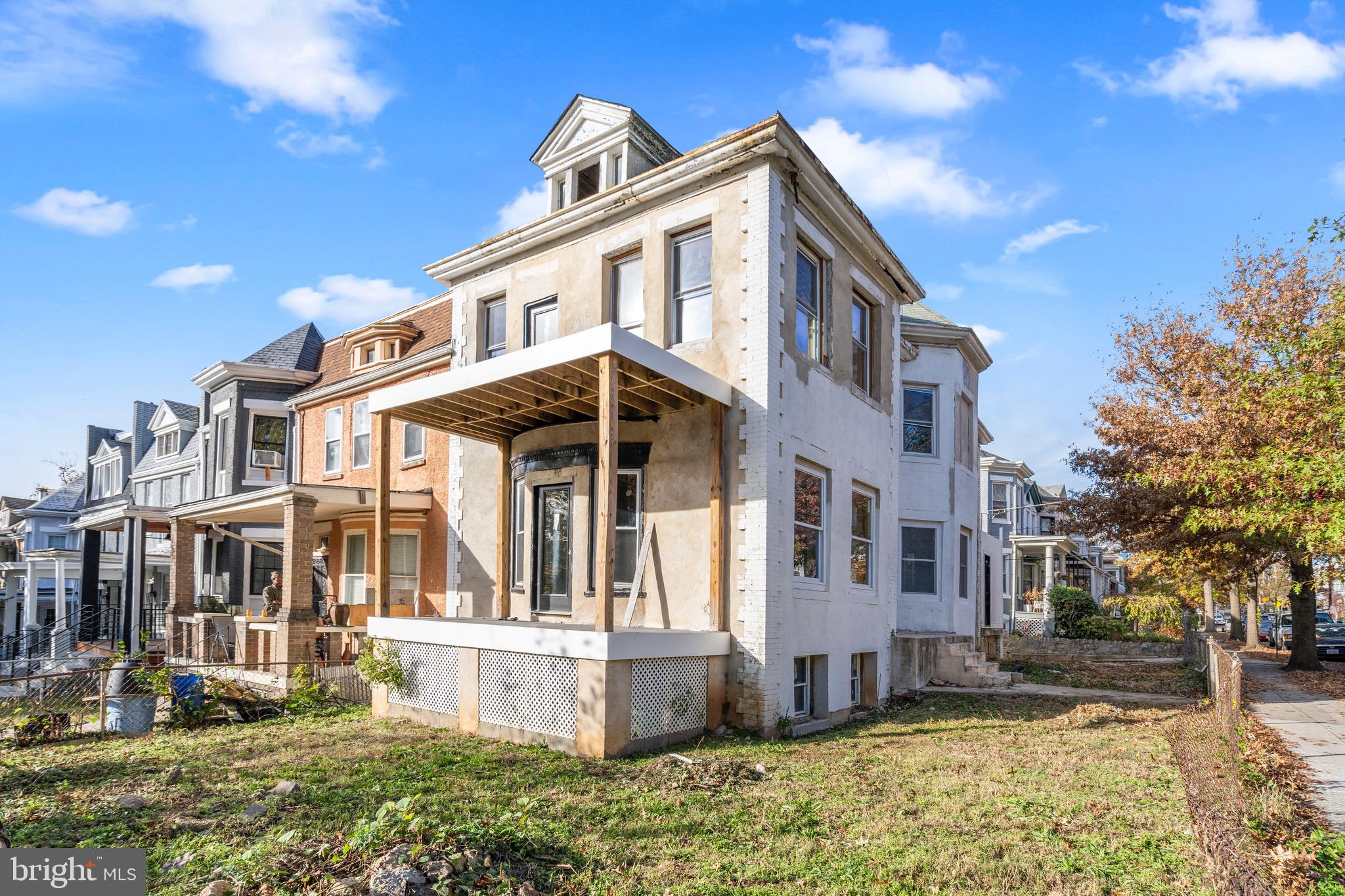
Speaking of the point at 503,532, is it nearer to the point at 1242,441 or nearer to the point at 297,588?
the point at 297,588

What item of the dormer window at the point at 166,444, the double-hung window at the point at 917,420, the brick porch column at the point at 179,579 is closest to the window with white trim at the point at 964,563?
the double-hung window at the point at 917,420

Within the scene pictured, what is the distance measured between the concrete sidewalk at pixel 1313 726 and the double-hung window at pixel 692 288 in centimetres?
831

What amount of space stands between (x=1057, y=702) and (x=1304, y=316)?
9.50 meters

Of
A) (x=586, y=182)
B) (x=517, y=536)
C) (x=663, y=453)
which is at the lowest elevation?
(x=517, y=536)

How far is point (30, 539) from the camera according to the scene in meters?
39.8

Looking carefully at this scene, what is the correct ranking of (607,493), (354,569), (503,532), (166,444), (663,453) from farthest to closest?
(166,444)
(354,569)
(503,532)
(663,453)
(607,493)

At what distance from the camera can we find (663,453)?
11758 millimetres

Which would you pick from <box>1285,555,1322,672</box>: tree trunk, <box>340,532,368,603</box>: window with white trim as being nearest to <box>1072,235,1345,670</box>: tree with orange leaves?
<box>1285,555,1322,672</box>: tree trunk

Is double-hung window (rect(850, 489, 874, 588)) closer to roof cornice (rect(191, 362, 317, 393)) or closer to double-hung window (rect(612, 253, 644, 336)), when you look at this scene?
double-hung window (rect(612, 253, 644, 336))

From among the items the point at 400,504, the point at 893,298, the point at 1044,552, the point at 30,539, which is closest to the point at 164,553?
the point at 30,539

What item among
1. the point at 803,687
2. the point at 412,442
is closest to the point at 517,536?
the point at 803,687

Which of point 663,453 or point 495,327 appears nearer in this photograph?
point 663,453

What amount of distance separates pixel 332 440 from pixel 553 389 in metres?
11.5

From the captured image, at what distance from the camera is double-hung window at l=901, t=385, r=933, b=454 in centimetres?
1794
